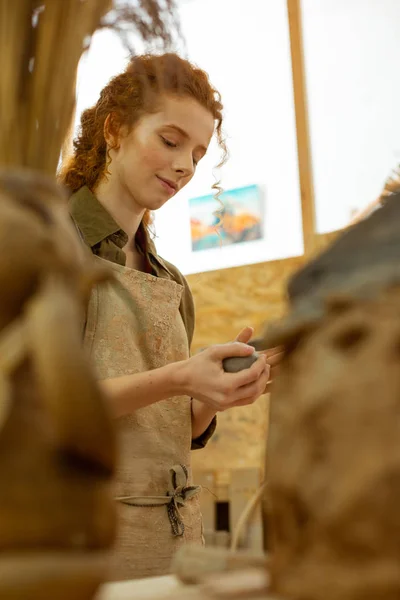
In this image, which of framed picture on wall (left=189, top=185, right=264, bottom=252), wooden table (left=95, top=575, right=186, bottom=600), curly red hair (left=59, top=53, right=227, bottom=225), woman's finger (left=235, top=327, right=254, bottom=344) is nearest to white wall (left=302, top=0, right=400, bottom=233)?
framed picture on wall (left=189, top=185, right=264, bottom=252)

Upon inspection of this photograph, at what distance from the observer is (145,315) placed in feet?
4.50

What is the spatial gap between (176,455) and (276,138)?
238 centimetres

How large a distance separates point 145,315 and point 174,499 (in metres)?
0.38

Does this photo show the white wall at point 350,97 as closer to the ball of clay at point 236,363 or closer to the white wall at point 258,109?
the white wall at point 258,109

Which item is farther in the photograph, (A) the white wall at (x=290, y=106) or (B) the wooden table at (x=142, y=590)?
(A) the white wall at (x=290, y=106)

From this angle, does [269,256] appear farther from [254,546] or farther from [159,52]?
[159,52]

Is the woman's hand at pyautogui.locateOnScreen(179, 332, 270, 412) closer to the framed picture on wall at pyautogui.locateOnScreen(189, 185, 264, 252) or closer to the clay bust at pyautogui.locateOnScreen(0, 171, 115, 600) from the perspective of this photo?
the clay bust at pyautogui.locateOnScreen(0, 171, 115, 600)

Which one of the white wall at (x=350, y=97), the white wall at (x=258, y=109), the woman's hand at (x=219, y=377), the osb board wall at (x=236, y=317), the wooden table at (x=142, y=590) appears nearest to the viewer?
the wooden table at (x=142, y=590)

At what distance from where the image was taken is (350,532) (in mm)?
321

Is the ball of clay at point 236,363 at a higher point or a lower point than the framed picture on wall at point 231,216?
lower

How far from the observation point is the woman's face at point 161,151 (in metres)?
1.35

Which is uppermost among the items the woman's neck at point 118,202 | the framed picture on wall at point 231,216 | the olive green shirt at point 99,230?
the framed picture on wall at point 231,216

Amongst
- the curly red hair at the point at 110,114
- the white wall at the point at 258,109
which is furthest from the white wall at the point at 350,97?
the curly red hair at the point at 110,114

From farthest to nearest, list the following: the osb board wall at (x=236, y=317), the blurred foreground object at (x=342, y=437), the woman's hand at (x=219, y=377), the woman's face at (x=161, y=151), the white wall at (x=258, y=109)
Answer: the osb board wall at (x=236, y=317), the white wall at (x=258, y=109), the woman's face at (x=161, y=151), the woman's hand at (x=219, y=377), the blurred foreground object at (x=342, y=437)
